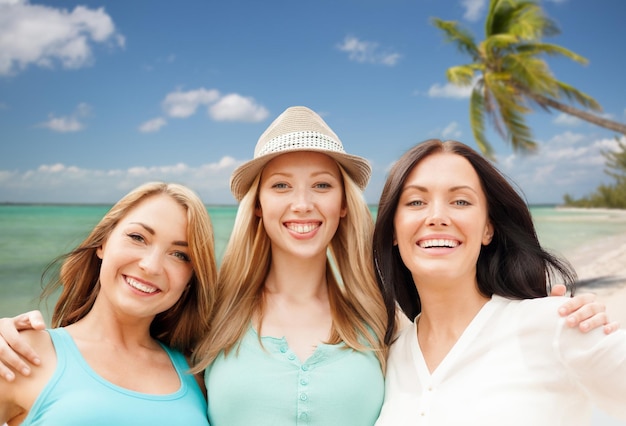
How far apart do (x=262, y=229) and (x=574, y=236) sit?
37.0 m

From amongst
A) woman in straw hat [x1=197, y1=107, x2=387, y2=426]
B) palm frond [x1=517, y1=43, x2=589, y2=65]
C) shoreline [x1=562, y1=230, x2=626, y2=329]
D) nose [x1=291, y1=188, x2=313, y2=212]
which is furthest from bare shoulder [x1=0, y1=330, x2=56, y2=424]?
palm frond [x1=517, y1=43, x2=589, y2=65]

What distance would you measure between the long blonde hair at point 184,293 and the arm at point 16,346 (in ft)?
1.83

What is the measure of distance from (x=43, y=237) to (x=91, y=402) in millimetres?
38900

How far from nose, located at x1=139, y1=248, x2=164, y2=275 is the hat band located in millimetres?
845

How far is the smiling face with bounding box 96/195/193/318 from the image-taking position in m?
3.10

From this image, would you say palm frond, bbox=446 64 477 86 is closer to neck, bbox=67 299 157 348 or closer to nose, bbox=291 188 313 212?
nose, bbox=291 188 313 212

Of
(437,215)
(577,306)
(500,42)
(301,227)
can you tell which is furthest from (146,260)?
(500,42)

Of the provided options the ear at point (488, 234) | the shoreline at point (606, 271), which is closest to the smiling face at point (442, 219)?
the ear at point (488, 234)

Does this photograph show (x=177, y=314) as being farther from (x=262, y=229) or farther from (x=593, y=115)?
(x=593, y=115)

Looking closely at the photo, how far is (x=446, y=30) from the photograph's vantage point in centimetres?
2520

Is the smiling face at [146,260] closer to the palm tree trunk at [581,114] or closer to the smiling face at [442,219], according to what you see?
the smiling face at [442,219]

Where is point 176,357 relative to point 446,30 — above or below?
below

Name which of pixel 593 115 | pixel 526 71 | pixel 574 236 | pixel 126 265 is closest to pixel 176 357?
pixel 126 265

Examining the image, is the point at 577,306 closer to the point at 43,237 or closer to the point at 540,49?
the point at 540,49
